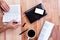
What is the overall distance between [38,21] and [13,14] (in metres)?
0.24

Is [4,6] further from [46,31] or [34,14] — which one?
[46,31]

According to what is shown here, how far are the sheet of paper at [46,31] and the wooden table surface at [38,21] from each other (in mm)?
34

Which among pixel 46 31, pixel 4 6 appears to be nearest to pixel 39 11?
pixel 46 31

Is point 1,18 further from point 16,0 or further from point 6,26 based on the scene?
point 16,0

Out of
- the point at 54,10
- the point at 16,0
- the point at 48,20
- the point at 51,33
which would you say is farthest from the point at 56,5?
the point at 16,0

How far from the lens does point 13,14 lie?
1.71 m

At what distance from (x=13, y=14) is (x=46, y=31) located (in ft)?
1.11

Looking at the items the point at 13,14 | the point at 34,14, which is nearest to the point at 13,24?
the point at 13,14

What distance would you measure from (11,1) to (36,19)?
0.93 feet

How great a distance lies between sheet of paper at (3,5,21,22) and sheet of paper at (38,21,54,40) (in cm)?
24

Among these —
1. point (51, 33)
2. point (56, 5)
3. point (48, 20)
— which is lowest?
point (51, 33)

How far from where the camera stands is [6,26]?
1654mm

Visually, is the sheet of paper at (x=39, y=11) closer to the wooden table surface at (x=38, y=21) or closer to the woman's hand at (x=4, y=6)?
the wooden table surface at (x=38, y=21)

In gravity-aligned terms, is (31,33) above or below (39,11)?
below
